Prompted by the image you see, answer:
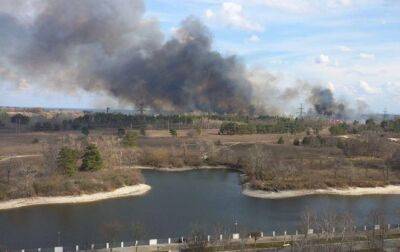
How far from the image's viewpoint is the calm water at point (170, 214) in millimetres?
25219

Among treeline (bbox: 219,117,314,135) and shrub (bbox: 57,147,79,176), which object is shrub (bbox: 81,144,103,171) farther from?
treeline (bbox: 219,117,314,135)

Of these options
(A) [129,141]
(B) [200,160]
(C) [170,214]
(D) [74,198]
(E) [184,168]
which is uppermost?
(A) [129,141]

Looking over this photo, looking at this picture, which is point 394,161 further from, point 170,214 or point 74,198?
point 74,198

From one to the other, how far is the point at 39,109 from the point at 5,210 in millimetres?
99611

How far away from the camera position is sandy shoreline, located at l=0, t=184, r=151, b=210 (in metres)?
31.7

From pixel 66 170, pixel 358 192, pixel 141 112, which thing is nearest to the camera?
pixel 66 170

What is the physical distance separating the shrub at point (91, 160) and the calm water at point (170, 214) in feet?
14.5

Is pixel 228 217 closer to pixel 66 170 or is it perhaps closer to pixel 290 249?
pixel 290 249

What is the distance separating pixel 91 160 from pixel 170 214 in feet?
37.9

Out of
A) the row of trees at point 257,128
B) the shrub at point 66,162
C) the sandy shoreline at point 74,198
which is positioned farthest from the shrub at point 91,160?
the row of trees at point 257,128

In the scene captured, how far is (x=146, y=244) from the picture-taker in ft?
74.1

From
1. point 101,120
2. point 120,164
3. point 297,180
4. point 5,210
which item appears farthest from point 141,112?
point 5,210

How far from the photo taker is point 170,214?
29.9 metres

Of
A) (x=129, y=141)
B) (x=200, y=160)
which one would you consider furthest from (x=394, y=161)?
(x=129, y=141)
